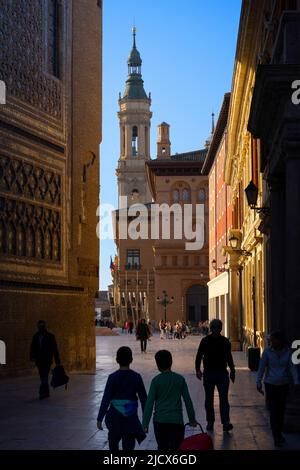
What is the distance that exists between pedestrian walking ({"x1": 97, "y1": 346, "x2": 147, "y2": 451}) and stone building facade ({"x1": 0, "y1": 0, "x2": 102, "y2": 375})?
15156 millimetres

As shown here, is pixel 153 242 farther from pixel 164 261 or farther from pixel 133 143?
pixel 133 143

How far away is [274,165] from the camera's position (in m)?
17.1

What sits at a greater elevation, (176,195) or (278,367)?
(176,195)

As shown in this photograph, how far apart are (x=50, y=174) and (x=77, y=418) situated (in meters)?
12.9

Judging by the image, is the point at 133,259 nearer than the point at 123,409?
No

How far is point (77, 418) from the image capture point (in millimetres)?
16094

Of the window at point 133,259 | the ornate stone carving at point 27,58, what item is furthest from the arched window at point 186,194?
the ornate stone carving at point 27,58

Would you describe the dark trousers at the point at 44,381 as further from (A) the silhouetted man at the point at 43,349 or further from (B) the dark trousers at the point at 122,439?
(B) the dark trousers at the point at 122,439

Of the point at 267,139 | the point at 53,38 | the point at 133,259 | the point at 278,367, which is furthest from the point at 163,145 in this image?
the point at 278,367

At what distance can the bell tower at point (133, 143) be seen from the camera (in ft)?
543

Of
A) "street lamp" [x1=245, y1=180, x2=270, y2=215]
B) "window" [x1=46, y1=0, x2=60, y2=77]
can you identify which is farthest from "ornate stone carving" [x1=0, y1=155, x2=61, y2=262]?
"street lamp" [x1=245, y1=180, x2=270, y2=215]

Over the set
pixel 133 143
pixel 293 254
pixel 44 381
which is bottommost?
pixel 44 381

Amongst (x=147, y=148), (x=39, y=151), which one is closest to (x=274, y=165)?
(x=39, y=151)

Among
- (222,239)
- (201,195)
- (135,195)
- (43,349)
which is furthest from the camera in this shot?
(135,195)
